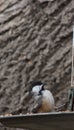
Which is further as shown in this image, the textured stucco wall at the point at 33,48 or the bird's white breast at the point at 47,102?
the textured stucco wall at the point at 33,48

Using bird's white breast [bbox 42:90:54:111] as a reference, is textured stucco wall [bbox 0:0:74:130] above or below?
above

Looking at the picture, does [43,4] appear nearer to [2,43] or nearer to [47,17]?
[47,17]

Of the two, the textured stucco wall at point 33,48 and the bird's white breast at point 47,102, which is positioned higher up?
the textured stucco wall at point 33,48

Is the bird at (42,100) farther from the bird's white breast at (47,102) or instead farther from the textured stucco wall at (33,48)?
the textured stucco wall at (33,48)

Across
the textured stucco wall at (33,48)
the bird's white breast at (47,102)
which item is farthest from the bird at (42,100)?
the textured stucco wall at (33,48)

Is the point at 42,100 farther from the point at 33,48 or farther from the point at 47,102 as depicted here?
the point at 33,48

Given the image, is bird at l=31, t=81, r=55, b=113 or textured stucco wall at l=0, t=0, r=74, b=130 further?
textured stucco wall at l=0, t=0, r=74, b=130

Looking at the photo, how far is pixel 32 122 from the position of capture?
5.81 feet

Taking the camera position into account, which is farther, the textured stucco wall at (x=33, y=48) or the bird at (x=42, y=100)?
the textured stucco wall at (x=33, y=48)

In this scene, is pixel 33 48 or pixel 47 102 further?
pixel 33 48

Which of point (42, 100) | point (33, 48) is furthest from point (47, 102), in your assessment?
point (33, 48)

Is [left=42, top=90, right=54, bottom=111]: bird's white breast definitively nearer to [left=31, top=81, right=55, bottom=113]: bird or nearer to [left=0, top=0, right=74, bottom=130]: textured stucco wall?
[left=31, top=81, right=55, bottom=113]: bird

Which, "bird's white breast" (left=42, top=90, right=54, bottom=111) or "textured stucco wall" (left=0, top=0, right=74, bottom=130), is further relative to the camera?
"textured stucco wall" (left=0, top=0, right=74, bottom=130)

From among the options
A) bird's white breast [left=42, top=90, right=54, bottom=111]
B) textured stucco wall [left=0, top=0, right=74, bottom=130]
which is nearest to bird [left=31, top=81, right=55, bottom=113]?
bird's white breast [left=42, top=90, right=54, bottom=111]
